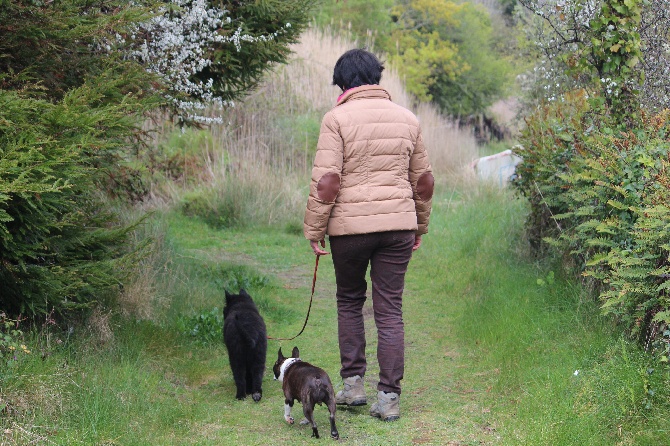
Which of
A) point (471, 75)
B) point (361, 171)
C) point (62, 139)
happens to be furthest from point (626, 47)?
point (471, 75)

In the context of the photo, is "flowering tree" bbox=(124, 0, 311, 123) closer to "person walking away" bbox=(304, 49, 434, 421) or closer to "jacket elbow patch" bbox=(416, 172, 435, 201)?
"person walking away" bbox=(304, 49, 434, 421)

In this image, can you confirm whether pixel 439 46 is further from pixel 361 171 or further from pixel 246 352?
Result: pixel 361 171

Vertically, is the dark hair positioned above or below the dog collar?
above

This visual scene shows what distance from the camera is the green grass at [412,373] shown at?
175 inches

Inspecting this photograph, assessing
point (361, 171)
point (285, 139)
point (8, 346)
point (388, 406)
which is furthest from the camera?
point (285, 139)

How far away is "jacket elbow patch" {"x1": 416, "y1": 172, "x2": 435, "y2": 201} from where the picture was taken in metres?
5.34

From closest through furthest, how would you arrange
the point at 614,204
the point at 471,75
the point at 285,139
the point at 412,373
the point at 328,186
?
the point at 328,186 → the point at 614,204 → the point at 412,373 → the point at 285,139 → the point at 471,75

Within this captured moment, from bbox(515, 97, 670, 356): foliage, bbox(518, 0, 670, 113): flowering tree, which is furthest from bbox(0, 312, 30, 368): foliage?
bbox(518, 0, 670, 113): flowering tree

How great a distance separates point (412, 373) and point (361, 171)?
6.67ft

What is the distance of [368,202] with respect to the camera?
500 centimetres

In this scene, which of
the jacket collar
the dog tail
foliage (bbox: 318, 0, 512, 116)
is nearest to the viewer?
the dog tail

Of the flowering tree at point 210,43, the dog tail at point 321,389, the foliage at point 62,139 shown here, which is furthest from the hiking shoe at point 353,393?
the flowering tree at point 210,43

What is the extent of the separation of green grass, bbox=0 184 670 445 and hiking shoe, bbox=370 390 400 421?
0.07 m

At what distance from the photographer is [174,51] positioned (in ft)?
23.9
